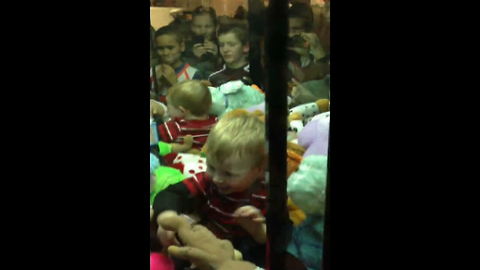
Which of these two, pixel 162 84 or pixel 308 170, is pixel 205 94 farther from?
pixel 308 170

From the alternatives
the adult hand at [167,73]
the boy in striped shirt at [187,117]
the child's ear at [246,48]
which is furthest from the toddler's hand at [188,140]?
the child's ear at [246,48]

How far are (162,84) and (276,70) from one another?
0.26 meters

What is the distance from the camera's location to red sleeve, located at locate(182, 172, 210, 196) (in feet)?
5.08

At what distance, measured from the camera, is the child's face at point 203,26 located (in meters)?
1.57

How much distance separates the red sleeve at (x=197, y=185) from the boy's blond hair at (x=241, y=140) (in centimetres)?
5

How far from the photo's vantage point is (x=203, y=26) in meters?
1.57

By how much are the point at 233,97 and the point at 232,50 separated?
4.0 inches

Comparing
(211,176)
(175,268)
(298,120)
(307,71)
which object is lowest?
(175,268)

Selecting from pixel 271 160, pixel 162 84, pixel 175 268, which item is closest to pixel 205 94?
pixel 162 84

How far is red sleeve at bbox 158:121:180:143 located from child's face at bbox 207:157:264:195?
11 cm

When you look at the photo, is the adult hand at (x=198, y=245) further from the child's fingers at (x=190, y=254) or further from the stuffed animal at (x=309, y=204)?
the stuffed animal at (x=309, y=204)

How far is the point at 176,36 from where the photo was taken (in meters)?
1.57

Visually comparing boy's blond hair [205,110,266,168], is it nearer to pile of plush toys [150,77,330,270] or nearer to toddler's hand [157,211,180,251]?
pile of plush toys [150,77,330,270]

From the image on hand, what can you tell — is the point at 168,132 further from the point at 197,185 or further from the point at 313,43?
the point at 313,43
